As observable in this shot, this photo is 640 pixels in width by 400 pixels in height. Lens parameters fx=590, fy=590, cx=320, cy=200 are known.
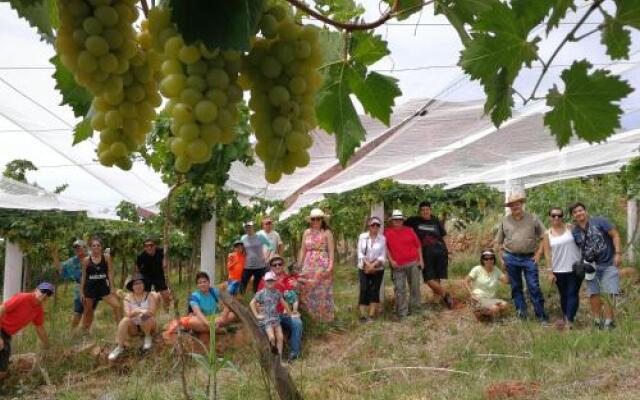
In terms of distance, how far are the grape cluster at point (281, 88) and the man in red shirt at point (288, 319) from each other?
5.65 meters

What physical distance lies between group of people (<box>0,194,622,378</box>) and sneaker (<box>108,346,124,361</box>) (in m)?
0.01

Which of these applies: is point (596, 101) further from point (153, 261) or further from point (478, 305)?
point (153, 261)

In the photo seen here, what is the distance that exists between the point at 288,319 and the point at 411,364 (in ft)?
4.99

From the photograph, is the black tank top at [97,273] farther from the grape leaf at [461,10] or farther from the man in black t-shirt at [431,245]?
the grape leaf at [461,10]

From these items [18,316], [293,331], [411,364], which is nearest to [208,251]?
[293,331]

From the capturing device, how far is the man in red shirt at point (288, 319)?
20.1 ft

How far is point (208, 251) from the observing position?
23.0 ft

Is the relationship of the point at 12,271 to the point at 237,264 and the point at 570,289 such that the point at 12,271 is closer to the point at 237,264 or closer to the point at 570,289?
the point at 237,264

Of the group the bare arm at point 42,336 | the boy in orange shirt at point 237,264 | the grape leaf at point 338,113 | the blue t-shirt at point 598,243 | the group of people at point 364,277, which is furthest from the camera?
the boy in orange shirt at point 237,264

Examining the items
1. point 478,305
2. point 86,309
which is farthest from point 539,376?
point 86,309

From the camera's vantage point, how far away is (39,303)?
5.90 metres

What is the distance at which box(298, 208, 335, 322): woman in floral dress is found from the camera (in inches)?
269

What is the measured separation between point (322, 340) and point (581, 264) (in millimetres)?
2831

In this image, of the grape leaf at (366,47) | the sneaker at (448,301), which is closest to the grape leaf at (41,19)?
the grape leaf at (366,47)
